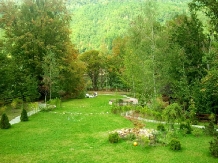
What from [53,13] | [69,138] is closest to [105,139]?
[69,138]

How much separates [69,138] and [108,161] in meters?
4.27

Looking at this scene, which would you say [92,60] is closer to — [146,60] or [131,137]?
[146,60]

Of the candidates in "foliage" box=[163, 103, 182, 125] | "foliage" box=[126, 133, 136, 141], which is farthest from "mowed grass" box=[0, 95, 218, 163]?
"foliage" box=[163, 103, 182, 125]

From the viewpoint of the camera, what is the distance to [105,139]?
14.4m

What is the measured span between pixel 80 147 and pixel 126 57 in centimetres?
1958

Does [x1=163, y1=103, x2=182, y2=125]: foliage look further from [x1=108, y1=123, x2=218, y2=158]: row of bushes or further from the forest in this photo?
the forest

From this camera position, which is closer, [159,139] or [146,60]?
[159,139]

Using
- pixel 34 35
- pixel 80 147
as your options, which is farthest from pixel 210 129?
pixel 34 35

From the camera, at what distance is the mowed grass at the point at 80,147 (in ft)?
37.8

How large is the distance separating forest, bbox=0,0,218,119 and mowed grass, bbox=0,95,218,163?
3.71 meters

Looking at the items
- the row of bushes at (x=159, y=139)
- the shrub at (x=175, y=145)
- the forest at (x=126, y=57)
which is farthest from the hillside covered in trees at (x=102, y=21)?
the shrub at (x=175, y=145)

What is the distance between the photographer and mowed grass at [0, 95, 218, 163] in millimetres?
11508

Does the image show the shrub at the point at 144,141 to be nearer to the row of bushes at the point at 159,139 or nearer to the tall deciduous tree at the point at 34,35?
the row of bushes at the point at 159,139

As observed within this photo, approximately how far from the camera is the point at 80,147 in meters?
13.0
